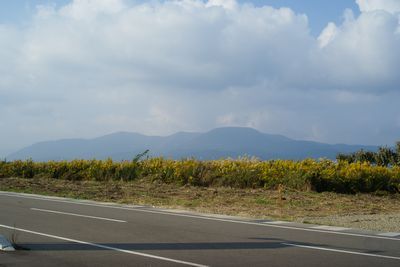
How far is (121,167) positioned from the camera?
28516 millimetres

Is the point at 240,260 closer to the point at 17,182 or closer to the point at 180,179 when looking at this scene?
the point at 180,179

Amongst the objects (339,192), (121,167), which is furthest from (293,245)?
(121,167)

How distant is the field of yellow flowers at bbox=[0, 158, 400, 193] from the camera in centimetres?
2247

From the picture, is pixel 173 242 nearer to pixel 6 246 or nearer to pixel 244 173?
pixel 6 246

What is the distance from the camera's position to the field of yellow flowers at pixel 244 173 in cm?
2247

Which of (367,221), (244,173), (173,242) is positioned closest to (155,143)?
(244,173)

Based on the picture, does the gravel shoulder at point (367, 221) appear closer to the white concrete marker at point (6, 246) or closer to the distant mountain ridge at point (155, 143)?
the white concrete marker at point (6, 246)

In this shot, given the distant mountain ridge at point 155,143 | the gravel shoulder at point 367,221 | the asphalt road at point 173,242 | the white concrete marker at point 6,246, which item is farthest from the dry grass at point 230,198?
the distant mountain ridge at point 155,143

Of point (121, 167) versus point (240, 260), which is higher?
point (121, 167)

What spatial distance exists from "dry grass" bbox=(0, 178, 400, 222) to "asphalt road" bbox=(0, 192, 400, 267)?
98.7 inches

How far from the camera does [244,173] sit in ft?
78.6

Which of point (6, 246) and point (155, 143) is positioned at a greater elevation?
point (155, 143)

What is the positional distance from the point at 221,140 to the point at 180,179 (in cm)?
11647

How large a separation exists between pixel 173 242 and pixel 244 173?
13.6 metres
